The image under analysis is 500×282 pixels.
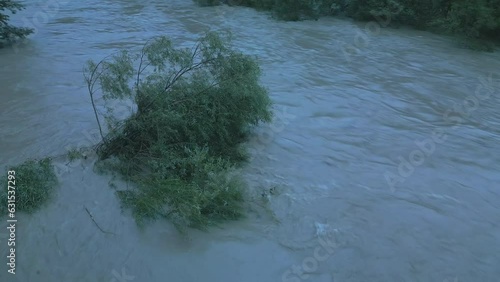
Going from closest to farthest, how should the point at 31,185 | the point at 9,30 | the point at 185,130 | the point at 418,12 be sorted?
the point at 31,185
the point at 185,130
the point at 9,30
the point at 418,12

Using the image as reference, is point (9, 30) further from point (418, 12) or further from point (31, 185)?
point (418, 12)

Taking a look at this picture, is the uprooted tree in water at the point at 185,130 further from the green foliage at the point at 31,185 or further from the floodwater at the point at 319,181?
the green foliage at the point at 31,185

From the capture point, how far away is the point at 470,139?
7426 millimetres

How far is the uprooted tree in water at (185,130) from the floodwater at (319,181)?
259 millimetres

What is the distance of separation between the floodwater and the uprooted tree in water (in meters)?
0.26

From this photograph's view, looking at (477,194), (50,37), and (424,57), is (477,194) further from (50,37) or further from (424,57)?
(50,37)

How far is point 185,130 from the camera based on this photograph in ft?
20.0

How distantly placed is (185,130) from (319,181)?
1828 millimetres

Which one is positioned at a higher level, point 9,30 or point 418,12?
point 418,12

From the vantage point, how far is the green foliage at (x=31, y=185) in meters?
5.08

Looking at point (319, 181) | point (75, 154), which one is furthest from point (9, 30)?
point (319, 181)

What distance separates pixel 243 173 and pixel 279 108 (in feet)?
8.41

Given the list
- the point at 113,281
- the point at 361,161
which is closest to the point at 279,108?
the point at 361,161

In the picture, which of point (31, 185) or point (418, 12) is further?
point (418, 12)
